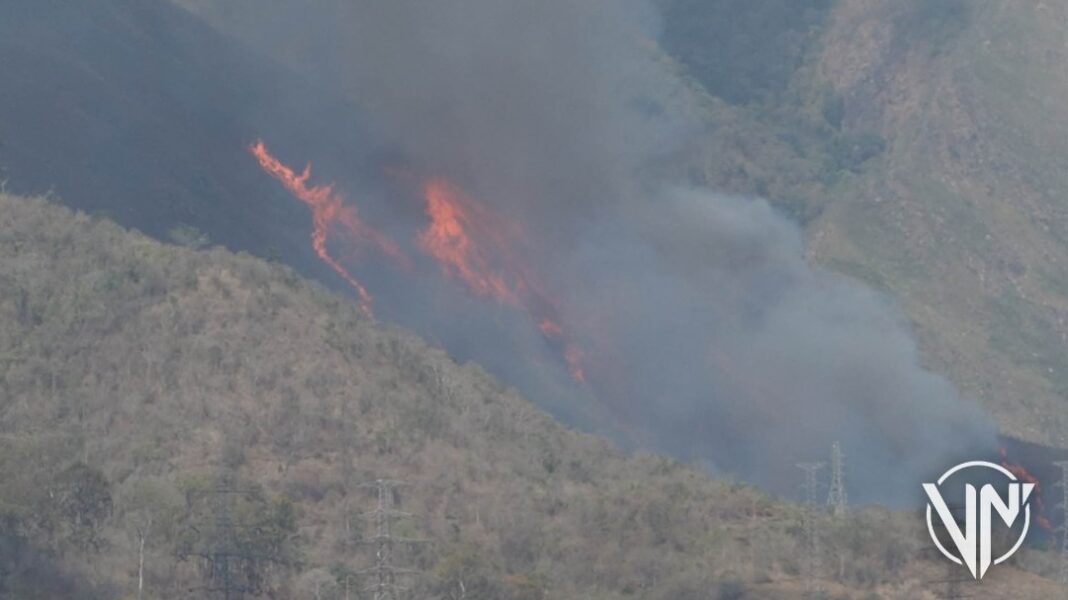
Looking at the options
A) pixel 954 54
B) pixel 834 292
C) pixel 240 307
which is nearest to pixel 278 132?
pixel 240 307

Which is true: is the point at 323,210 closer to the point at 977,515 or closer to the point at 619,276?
the point at 619,276

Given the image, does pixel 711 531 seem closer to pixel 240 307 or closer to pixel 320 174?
pixel 240 307

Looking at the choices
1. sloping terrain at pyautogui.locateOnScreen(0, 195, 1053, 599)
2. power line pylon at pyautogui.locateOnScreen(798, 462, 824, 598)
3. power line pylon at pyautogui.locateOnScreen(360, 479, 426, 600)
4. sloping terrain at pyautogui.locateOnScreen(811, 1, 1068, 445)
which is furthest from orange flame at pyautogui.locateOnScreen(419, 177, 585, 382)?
power line pylon at pyautogui.locateOnScreen(360, 479, 426, 600)

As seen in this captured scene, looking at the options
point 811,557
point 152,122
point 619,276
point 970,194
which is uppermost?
point 970,194

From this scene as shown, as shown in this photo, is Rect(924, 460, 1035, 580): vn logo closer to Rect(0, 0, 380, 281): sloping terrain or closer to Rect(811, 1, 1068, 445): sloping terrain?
Rect(0, 0, 380, 281): sloping terrain

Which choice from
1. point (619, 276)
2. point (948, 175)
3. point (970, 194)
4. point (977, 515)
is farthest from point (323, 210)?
point (977, 515)

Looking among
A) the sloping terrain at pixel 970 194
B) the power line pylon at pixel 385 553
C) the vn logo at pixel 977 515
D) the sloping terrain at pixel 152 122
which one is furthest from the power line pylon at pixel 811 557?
the sloping terrain at pixel 970 194
